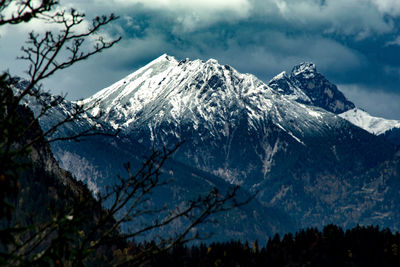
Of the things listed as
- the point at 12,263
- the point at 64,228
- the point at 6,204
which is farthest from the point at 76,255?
the point at 6,204

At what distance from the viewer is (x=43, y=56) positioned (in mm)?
16906

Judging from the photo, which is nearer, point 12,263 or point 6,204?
point 6,204

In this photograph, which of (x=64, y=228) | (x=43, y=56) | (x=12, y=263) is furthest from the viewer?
(x=43, y=56)

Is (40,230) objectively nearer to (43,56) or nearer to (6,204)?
(6,204)

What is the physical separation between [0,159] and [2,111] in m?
2.98

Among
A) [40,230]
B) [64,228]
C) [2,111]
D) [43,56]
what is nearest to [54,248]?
[64,228]

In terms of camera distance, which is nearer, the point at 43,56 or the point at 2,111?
the point at 2,111

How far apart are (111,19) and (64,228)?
6527mm

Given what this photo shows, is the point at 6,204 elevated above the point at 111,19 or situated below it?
below

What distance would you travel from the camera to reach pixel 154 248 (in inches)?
654

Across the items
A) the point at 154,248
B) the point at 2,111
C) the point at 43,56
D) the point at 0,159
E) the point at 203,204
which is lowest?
the point at 154,248

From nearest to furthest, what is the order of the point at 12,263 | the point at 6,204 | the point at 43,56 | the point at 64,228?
the point at 6,204 → the point at 12,263 → the point at 64,228 → the point at 43,56

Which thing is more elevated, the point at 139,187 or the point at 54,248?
the point at 139,187

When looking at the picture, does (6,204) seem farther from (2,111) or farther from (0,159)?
(2,111)
